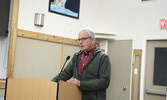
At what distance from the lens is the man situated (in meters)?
1.88

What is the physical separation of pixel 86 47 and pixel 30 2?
297 cm

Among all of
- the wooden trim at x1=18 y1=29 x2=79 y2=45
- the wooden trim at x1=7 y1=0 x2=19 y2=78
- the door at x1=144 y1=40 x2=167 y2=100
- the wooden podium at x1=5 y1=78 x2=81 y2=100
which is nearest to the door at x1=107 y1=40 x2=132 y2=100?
the door at x1=144 y1=40 x2=167 y2=100

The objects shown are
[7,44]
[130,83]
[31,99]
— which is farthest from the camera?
[130,83]

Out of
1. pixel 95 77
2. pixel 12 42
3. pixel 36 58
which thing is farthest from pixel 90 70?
pixel 36 58

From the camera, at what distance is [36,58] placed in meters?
4.77

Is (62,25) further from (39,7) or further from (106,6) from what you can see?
(106,6)

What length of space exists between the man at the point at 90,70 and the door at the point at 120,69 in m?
3.64

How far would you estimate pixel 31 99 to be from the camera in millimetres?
1741

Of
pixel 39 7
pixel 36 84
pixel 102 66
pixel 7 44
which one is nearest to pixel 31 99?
pixel 36 84

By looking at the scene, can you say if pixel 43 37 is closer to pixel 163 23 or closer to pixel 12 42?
pixel 12 42

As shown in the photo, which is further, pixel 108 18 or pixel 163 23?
pixel 108 18

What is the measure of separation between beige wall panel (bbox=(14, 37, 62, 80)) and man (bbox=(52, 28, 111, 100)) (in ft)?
8.43

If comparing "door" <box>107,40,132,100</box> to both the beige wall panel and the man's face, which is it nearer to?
the beige wall panel

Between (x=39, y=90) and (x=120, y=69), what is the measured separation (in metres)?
4.15
